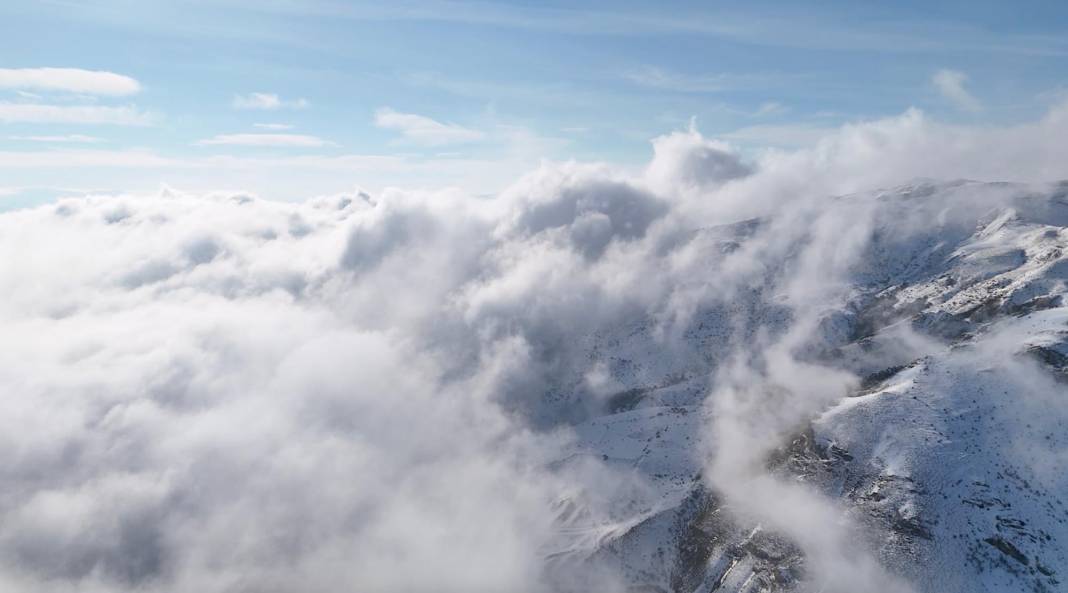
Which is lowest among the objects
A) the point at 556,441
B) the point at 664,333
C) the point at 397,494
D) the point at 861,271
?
the point at 397,494

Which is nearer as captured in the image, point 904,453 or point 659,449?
point 904,453

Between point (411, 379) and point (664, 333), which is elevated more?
point (664, 333)

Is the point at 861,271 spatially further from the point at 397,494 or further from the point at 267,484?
the point at 267,484

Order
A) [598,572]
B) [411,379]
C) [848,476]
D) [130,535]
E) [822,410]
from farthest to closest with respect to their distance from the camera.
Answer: [411,379]
[130,535]
[822,410]
[598,572]
[848,476]

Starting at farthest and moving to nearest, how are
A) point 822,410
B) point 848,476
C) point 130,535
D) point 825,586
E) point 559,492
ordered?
1. point 130,535
2. point 559,492
3. point 822,410
4. point 848,476
5. point 825,586

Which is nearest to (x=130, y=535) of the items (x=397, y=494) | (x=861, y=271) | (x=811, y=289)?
(x=397, y=494)

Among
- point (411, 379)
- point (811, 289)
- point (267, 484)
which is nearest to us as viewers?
point (267, 484)

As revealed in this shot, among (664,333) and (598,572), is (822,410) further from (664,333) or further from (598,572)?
(664,333)

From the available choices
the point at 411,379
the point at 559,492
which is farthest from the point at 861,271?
the point at 411,379

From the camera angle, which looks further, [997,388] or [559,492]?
[559,492]
